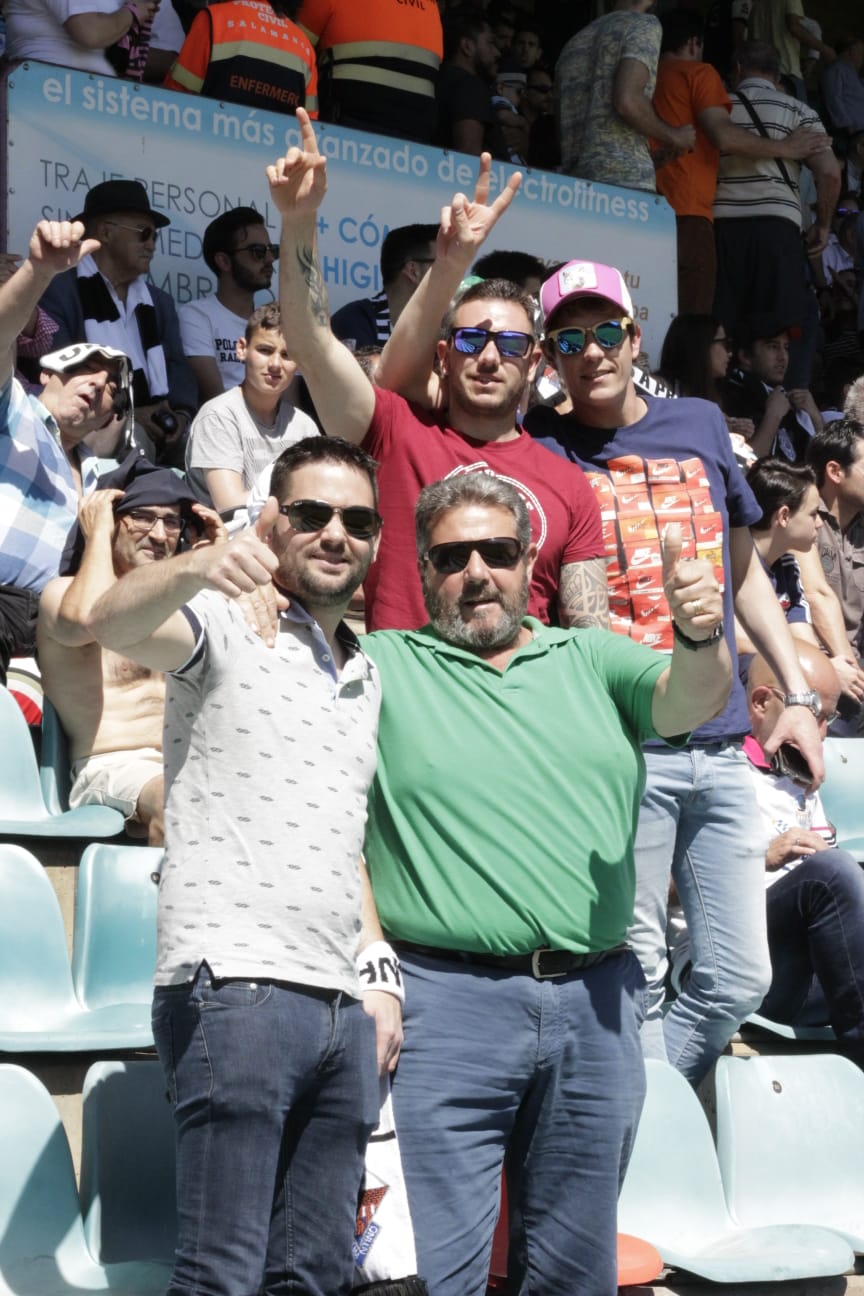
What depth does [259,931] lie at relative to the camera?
7.80ft

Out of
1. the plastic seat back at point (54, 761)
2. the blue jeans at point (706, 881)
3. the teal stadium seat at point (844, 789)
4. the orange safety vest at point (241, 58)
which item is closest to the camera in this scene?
the blue jeans at point (706, 881)

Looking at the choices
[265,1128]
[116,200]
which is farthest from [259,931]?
[116,200]

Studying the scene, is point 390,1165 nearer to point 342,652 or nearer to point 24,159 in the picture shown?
point 342,652

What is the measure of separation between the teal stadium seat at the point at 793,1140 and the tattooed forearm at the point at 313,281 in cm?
198

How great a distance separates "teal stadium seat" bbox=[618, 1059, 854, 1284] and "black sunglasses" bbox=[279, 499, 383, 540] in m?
1.54

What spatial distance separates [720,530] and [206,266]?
351 cm

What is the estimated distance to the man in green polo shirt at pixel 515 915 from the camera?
256cm

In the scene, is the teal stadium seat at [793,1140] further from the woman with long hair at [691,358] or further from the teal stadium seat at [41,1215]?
the woman with long hair at [691,358]

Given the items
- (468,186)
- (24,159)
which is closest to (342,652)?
(24,159)

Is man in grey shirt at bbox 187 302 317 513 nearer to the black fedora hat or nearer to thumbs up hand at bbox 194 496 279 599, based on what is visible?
the black fedora hat

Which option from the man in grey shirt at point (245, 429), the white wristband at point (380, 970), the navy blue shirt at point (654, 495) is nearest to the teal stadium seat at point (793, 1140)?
the navy blue shirt at point (654, 495)

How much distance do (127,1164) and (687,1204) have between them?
1341 mm

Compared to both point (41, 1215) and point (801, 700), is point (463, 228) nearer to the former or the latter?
point (801, 700)

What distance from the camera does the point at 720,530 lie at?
3428mm
